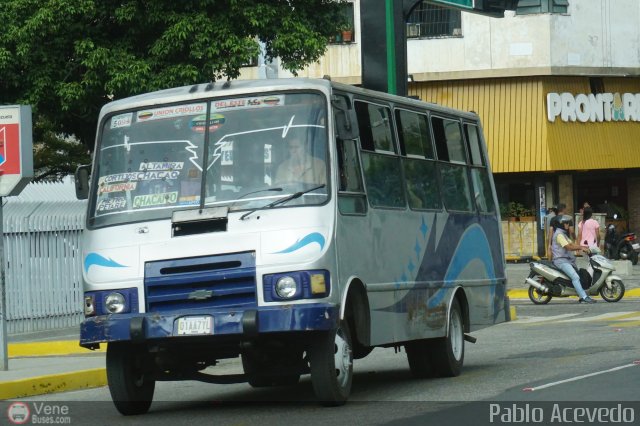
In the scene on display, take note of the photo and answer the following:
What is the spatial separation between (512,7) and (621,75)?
25.3 m

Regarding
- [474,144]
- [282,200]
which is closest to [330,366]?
[282,200]

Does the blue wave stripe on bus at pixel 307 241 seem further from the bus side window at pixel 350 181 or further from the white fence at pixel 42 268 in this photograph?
the white fence at pixel 42 268

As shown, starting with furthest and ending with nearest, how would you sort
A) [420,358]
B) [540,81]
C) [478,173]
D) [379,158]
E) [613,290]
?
[540,81]
[613,290]
[478,173]
[420,358]
[379,158]

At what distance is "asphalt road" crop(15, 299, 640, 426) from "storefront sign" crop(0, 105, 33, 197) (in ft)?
8.51

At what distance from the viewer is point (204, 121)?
477 inches

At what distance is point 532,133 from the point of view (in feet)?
151

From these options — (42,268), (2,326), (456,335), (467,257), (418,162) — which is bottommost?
(456,335)

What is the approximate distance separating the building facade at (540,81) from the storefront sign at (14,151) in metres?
29.1

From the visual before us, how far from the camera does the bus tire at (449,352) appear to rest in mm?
14391

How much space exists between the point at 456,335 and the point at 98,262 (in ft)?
14.9

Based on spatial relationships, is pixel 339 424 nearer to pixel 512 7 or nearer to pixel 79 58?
pixel 512 7

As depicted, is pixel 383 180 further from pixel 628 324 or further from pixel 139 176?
pixel 628 324

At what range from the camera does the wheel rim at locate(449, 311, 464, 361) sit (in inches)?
580

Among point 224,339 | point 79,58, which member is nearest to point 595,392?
point 224,339
